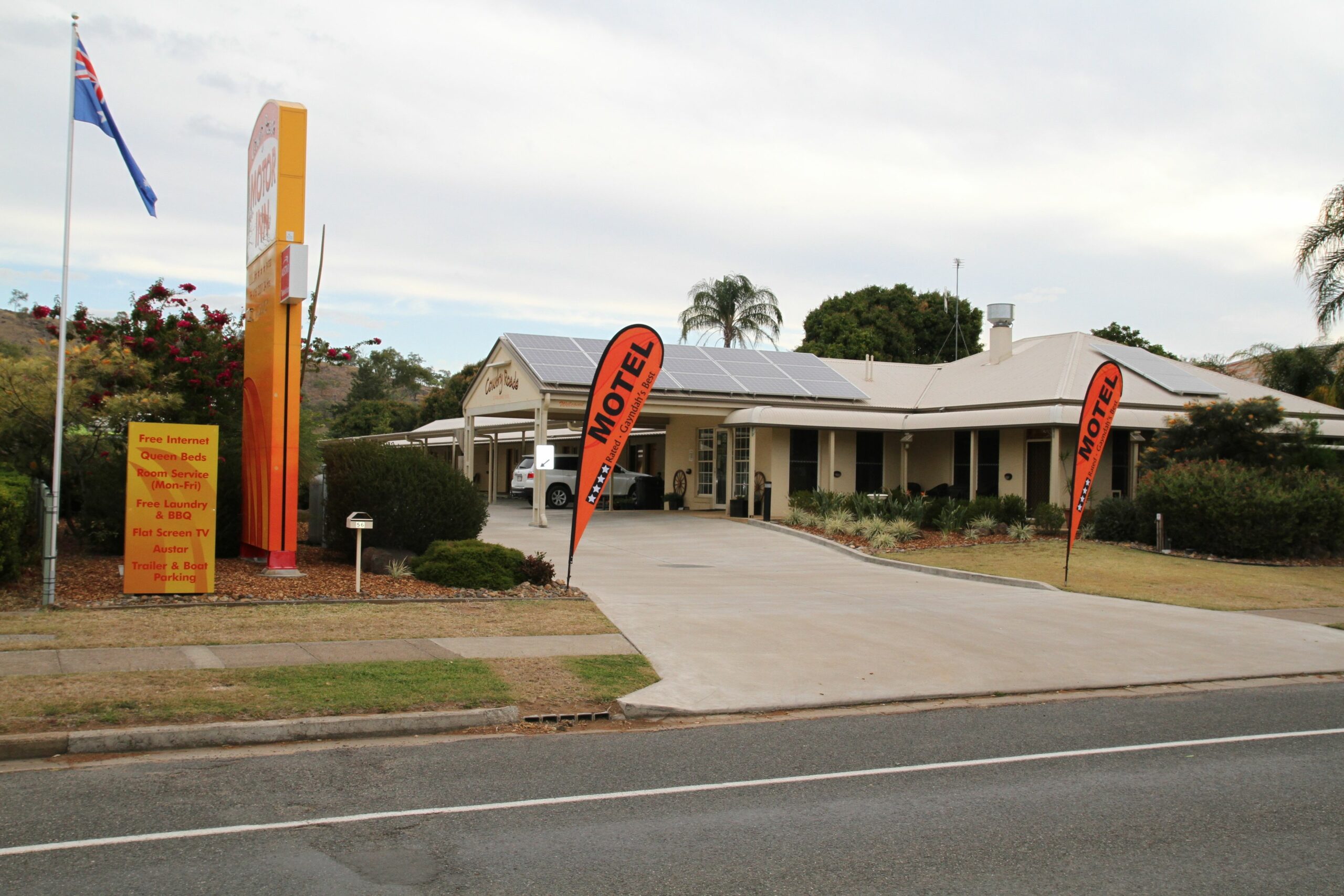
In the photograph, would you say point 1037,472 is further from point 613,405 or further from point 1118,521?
point 613,405

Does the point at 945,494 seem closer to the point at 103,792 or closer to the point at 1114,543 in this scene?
the point at 1114,543

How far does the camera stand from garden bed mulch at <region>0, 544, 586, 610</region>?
39.8 ft

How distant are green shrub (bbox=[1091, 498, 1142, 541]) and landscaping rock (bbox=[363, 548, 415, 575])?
14767 millimetres

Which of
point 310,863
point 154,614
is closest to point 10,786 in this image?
point 310,863

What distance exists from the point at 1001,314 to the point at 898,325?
19.6 m

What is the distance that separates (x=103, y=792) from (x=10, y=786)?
1.96 ft

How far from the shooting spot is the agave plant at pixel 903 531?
22.4m

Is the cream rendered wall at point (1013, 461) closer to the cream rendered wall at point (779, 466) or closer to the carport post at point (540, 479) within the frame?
the cream rendered wall at point (779, 466)

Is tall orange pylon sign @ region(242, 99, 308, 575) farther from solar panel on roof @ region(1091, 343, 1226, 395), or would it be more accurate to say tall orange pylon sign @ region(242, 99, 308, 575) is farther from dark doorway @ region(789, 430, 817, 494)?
solar panel on roof @ region(1091, 343, 1226, 395)

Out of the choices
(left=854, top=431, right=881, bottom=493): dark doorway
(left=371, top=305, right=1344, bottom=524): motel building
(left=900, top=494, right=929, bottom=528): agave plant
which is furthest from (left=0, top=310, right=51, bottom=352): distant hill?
(left=900, top=494, right=929, bottom=528): agave plant

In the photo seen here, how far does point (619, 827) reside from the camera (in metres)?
5.79

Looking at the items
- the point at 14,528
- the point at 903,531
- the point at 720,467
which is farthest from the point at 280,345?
the point at 720,467

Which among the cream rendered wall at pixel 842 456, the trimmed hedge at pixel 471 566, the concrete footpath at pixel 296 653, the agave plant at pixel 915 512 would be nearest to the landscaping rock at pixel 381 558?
the trimmed hedge at pixel 471 566

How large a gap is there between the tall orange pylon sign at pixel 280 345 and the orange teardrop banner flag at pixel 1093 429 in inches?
458
